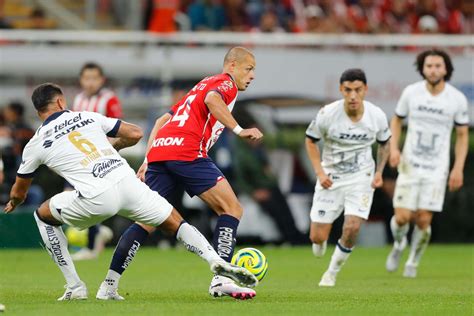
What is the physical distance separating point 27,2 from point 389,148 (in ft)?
38.0

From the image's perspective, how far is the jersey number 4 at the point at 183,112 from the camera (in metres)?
11.3

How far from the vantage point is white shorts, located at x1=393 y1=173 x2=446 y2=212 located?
15492mm

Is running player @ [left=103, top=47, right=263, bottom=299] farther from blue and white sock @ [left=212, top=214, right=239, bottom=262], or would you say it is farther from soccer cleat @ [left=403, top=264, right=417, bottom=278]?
soccer cleat @ [left=403, top=264, right=417, bottom=278]

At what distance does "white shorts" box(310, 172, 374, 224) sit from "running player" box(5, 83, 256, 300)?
3.45 m

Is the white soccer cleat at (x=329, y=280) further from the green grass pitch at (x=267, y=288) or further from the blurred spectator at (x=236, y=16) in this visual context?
the blurred spectator at (x=236, y=16)

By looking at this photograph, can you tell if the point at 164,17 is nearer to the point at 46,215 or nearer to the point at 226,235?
the point at 226,235

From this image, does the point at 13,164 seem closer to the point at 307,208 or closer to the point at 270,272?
the point at 307,208

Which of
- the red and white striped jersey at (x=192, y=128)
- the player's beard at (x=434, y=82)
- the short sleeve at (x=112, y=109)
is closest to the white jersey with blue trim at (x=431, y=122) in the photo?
the player's beard at (x=434, y=82)

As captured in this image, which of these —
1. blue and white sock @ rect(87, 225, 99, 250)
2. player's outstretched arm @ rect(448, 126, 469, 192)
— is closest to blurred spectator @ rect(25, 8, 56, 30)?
blue and white sock @ rect(87, 225, 99, 250)

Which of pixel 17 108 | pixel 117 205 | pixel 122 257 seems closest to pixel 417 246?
pixel 122 257

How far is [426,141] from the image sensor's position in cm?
1559

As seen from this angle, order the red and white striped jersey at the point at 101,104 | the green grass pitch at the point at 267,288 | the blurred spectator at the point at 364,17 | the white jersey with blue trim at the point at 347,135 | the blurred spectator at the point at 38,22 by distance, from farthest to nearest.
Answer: the blurred spectator at the point at 364,17 → the blurred spectator at the point at 38,22 → the red and white striped jersey at the point at 101,104 → the white jersey with blue trim at the point at 347,135 → the green grass pitch at the point at 267,288

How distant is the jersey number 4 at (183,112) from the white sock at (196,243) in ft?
3.69

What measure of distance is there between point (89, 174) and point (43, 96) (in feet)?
2.60
